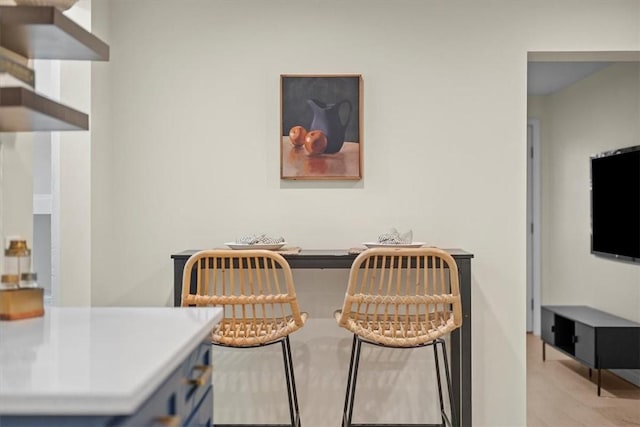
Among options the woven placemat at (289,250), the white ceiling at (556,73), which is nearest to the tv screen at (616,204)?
the white ceiling at (556,73)

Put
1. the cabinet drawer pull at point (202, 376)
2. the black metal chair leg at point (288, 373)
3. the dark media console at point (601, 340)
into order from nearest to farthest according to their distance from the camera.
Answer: the cabinet drawer pull at point (202, 376) < the black metal chair leg at point (288, 373) < the dark media console at point (601, 340)

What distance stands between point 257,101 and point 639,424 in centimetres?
282

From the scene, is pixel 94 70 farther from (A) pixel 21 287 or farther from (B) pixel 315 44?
(A) pixel 21 287

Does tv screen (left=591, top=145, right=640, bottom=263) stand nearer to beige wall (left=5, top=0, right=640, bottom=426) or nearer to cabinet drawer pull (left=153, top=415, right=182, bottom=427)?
beige wall (left=5, top=0, right=640, bottom=426)

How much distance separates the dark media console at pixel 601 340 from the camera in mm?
4418

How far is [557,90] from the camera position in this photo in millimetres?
6504

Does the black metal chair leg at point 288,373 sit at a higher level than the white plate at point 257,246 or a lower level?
lower

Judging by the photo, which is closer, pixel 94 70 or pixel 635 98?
pixel 94 70

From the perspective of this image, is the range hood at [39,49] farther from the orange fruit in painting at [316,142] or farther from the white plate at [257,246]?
the orange fruit in painting at [316,142]

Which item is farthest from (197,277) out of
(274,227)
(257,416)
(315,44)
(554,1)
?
(554,1)

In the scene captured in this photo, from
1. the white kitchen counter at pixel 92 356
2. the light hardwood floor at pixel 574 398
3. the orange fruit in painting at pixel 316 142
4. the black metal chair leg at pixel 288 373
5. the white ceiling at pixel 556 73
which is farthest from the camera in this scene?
the white ceiling at pixel 556 73

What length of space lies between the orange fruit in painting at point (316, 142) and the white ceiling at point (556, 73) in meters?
2.65

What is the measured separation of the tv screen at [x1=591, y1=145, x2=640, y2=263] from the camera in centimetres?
443

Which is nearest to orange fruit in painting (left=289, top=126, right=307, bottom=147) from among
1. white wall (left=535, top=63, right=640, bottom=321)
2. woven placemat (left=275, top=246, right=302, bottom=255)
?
woven placemat (left=275, top=246, right=302, bottom=255)
